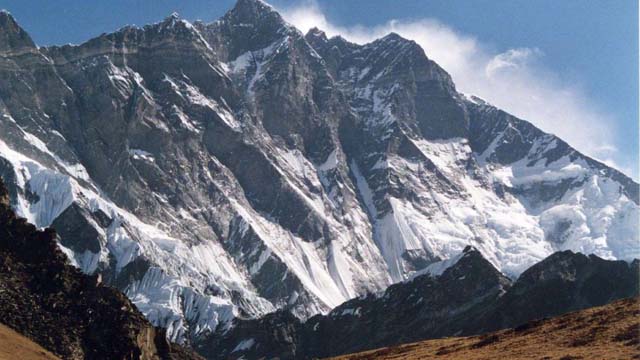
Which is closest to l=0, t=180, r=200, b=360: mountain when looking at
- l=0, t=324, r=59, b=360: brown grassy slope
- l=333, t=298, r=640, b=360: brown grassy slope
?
l=0, t=324, r=59, b=360: brown grassy slope

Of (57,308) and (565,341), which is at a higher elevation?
(57,308)

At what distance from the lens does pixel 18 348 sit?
104875 mm

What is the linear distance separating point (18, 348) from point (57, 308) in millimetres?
18423

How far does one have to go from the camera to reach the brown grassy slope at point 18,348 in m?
100

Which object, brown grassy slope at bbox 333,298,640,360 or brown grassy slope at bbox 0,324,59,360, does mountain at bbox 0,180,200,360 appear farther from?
brown grassy slope at bbox 333,298,640,360

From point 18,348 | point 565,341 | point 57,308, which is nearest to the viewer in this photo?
point 565,341

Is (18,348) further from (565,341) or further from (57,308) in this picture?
(565,341)

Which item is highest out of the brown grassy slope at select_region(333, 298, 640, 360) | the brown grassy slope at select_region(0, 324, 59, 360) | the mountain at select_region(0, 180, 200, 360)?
the mountain at select_region(0, 180, 200, 360)

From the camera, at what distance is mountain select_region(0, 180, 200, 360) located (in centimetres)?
11631

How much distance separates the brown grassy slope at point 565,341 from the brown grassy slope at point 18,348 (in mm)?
39413

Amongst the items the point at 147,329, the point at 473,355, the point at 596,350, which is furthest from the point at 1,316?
the point at 596,350

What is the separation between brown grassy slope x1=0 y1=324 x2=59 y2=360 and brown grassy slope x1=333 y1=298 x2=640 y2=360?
3941cm

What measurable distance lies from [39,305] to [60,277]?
895 cm

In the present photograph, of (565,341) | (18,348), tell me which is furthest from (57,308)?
(565,341)
